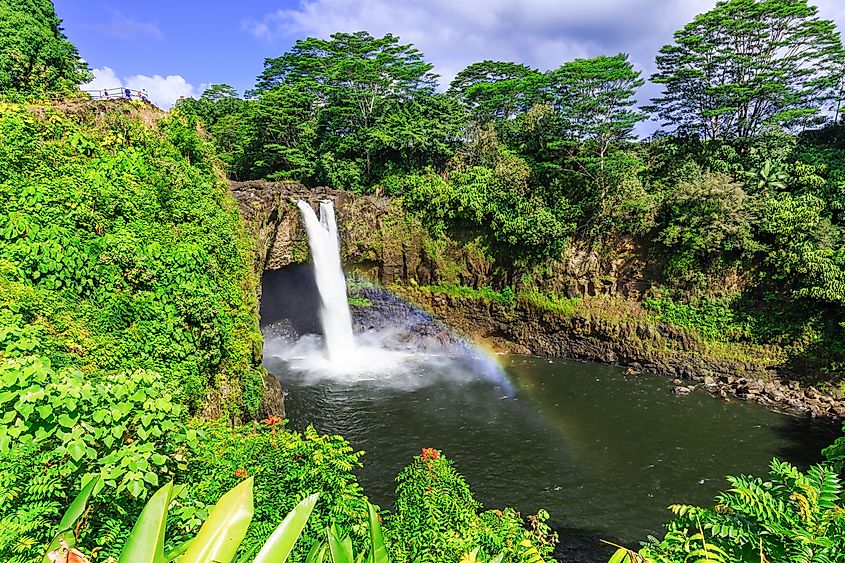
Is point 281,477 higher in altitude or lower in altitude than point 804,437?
higher

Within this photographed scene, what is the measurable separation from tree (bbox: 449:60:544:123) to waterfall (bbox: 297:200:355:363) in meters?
13.9

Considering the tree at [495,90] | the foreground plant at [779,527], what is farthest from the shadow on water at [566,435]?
the tree at [495,90]

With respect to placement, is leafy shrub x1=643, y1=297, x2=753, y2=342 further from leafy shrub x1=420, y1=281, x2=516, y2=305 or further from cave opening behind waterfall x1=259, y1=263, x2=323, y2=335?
cave opening behind waterfall x1=259, y1=263, x2=323, y2=335

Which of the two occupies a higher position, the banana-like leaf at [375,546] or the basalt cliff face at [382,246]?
the basalt cliff face at [382,246]

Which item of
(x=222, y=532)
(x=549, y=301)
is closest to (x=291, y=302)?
(x=549, y=301)

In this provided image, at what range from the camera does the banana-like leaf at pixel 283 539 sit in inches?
62.4

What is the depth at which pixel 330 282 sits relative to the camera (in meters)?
21.5

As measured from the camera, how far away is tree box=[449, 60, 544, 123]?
28.8 metres

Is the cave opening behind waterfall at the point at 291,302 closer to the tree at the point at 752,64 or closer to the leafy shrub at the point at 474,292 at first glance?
the leafy shrub at the point at 474,292

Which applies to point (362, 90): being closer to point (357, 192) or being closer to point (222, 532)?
point (357, 192)

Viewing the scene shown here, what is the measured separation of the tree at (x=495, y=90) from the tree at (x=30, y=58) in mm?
21119

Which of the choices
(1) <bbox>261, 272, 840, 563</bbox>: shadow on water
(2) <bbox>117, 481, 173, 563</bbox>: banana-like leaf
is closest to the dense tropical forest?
(2) <bbox>117, 481, 173, 563</bbox>: banana-like leaf

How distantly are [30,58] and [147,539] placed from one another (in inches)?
780

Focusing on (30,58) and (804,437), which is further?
(30,58)
